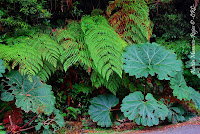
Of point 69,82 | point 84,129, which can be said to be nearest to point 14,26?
point 69,82

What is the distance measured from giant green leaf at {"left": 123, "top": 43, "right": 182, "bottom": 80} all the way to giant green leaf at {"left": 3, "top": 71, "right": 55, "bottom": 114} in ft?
4.09

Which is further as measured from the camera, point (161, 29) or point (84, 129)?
point (161, 29)

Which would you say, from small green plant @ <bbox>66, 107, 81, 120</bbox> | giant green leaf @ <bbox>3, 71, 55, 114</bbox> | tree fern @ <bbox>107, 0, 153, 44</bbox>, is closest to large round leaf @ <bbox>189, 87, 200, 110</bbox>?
tree fern @ <bbox>107, 0, 153, 44</bbox>

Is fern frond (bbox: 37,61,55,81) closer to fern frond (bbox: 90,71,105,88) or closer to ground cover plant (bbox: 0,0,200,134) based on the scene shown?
ground cover plant (bbox: 0,0,200,134)

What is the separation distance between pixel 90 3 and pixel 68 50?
1799 mm

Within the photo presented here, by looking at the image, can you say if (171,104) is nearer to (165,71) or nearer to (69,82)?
(165,71)

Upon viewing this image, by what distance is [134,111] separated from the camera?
107 inches

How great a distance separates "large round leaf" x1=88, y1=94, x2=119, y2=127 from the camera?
3.03 metres

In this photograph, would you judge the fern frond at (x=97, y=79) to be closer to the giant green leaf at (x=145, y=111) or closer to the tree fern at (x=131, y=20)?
the giant green leaf at (x=145, y=111)

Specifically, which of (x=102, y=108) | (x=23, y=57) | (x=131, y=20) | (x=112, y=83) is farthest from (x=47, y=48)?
(x=131, y=20)

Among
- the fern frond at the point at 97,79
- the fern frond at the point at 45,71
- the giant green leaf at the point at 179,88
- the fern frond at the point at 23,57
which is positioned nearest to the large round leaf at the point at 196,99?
the giant green leaf at the point at 179,88

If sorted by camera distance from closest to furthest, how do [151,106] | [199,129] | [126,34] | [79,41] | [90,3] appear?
[199,129] < [151,106] < [79,41] < [126,34] < [90,3]

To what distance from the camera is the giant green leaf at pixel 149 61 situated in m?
2.95

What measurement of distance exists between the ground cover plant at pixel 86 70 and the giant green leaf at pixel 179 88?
2cm
